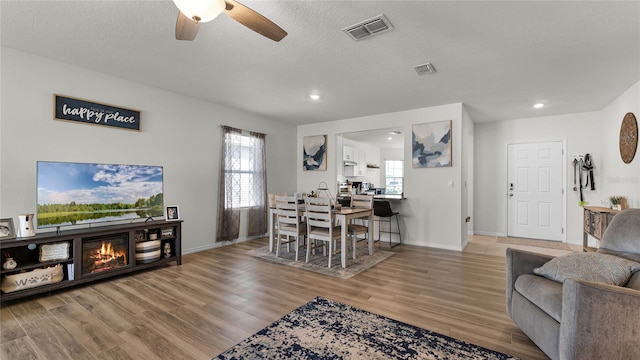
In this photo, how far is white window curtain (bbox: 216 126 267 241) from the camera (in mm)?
4973

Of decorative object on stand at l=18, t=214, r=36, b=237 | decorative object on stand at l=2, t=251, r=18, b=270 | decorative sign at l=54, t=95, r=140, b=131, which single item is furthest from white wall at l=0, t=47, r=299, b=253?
decorative object on stand at l=2, t=251, r=18, b=270

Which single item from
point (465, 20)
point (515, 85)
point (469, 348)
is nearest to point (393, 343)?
point (469, 348)

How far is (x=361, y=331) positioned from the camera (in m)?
2.16

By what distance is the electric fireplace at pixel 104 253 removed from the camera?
3.10 metres

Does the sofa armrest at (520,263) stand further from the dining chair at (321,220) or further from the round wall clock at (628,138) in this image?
the round wall clock at (628,138)

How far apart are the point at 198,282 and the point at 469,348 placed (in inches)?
109

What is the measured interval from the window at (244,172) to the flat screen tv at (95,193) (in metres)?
1.37

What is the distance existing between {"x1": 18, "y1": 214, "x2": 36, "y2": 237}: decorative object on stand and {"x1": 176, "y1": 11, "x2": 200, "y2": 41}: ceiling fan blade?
2.46 meters

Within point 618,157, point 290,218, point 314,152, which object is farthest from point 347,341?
point 618,157

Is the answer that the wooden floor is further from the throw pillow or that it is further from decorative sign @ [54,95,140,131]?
decorative sign @ [54,95,140,131]

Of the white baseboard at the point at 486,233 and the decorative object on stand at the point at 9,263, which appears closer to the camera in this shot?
the decorative object on stand at the point at 9,263

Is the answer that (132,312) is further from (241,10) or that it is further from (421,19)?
(421,19)

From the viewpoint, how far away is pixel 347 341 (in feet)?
6.68

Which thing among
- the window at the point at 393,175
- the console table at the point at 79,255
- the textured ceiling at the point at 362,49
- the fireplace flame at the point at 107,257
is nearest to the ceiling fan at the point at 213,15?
the textured ceiling at the point at 362,49
